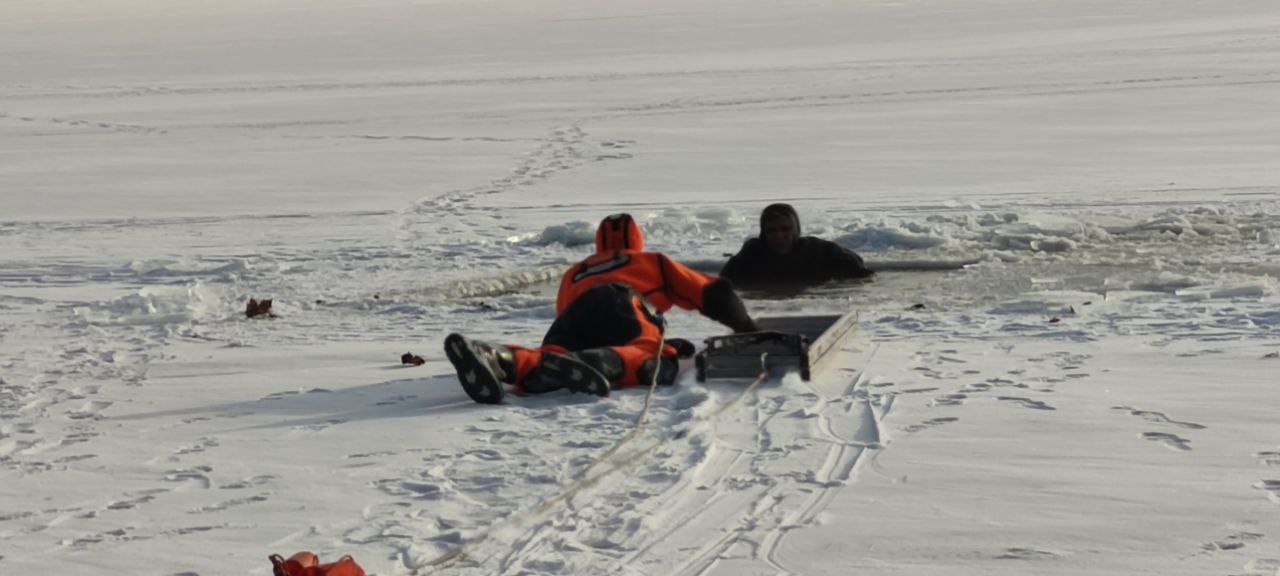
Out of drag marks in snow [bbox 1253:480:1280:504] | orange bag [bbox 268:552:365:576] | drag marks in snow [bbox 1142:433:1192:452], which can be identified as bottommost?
drag marks in snow [bbox 1142:433:1192:452]

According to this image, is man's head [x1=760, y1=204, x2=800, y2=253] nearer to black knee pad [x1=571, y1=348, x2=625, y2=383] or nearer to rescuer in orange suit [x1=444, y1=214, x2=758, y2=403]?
rescuer in orange suit [x1=444, y1=214, x2=758, y2=403]

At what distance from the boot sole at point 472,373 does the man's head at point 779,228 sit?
3.61 metres

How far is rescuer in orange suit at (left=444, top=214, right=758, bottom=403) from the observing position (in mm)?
7324

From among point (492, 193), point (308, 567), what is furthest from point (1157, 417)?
point (492, 193)

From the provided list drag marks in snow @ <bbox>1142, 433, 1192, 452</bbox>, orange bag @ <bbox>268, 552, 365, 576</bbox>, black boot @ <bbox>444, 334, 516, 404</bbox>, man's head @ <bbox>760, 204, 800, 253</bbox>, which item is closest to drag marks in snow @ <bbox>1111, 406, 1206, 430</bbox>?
drag marks in snow @ <bbox>1142, 433, 1192, 452</bbox>

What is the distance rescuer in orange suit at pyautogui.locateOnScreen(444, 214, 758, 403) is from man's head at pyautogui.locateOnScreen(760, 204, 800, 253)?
2351mm

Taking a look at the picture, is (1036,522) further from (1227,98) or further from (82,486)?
(1227,98)

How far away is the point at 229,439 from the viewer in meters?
6.98

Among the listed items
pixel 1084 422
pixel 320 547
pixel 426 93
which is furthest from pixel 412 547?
pixel 426 93

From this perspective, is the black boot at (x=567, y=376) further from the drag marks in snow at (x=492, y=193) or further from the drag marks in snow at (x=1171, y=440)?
the drag marks in snow at (x=492, y=193)

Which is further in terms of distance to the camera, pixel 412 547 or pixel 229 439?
pixel 229 439

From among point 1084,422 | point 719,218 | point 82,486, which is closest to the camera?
point 82,486

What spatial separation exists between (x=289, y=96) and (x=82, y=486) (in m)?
23.1

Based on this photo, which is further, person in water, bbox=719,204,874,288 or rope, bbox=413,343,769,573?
person in water, bbox=719,204,874,288
